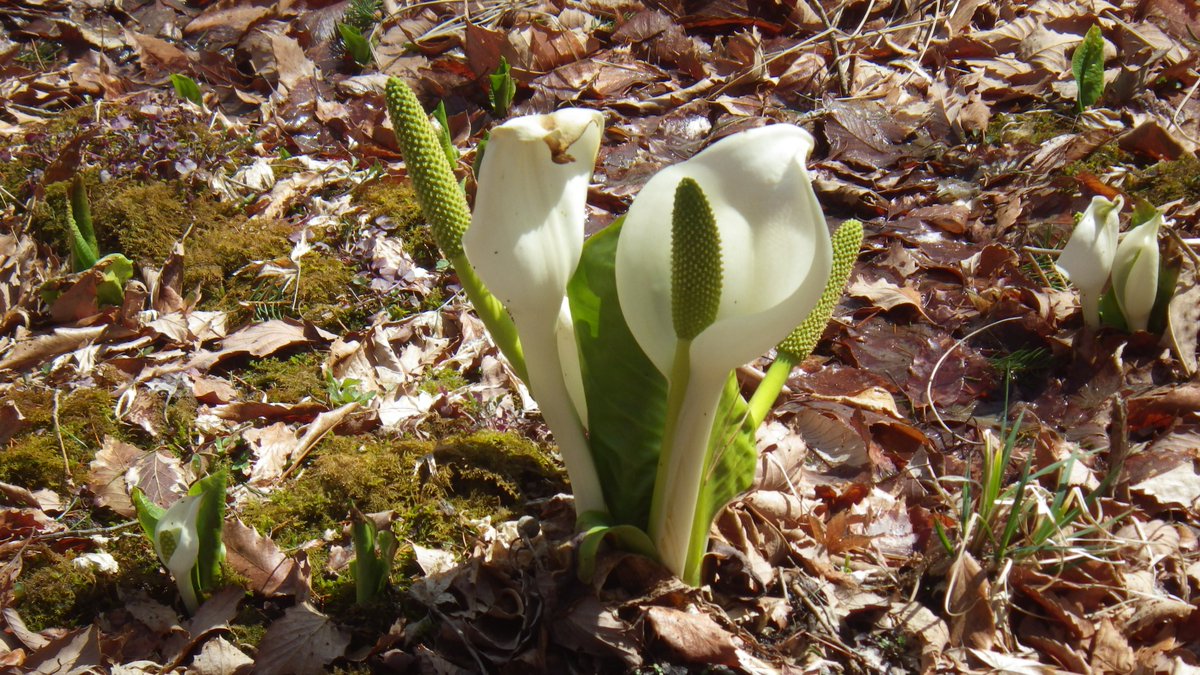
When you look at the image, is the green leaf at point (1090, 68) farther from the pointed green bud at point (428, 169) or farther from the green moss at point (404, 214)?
the pointed green bud at point (428, 169)

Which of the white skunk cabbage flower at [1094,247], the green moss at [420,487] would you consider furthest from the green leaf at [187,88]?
the white skunk cabbage flower at [1094,247]

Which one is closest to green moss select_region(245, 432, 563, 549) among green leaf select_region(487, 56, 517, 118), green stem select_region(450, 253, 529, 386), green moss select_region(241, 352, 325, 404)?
green moss select_region(241, 352, 325, 404)

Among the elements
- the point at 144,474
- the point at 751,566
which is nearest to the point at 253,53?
the point at 144,474

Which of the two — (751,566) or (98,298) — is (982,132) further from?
(98,298)

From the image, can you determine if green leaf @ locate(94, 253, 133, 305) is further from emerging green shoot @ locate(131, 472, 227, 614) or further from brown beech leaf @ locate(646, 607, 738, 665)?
brown beech leaf @ locate(646, 607, 738, 665)

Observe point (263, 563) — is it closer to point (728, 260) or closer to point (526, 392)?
point (526, 392)
